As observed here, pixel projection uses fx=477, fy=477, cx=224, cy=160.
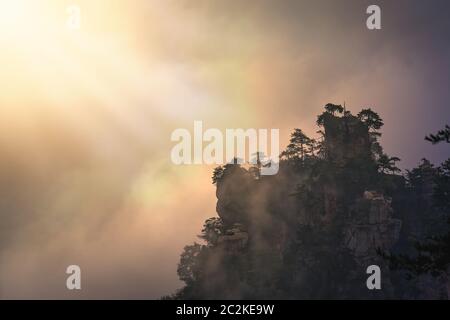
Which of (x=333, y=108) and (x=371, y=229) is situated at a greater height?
(x=333, y=108)

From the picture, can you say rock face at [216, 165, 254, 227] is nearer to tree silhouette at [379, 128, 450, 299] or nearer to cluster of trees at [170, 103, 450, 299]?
cluster of trees at [170, 103, 450, 299]

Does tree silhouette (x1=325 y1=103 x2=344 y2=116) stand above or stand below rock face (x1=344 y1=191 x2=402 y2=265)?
above

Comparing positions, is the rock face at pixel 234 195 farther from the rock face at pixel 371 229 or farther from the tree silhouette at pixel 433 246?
the tree silhouette at pixel 433 246

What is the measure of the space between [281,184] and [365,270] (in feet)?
76.7

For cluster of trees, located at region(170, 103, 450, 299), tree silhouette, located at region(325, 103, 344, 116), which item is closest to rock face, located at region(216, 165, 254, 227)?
cluster of trees, located at region(170, 103, 450, 299)

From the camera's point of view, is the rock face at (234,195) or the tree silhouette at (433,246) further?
the rock face at (234,195)

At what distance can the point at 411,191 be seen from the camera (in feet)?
312

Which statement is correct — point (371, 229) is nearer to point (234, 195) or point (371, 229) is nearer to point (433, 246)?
point (234, 195)

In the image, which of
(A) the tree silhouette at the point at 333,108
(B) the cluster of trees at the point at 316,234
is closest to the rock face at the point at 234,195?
(B) the cluster of trees at the point at 316,234

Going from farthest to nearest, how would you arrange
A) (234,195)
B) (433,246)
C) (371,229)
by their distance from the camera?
(234,195) < (371,229) < (433,246)

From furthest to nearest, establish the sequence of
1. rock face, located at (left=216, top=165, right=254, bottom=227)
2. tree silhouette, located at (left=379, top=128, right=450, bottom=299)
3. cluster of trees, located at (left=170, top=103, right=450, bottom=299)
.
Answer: rock face, located at (left=216, top=165, right=254, bottom=227) < cluster of trees, located at (left=170, top=103, right=450, bottom=299) < tree silhouette, located at (left=379, top=128, right=450, bottom=299)

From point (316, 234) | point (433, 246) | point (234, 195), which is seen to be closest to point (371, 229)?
point (316, 234)
